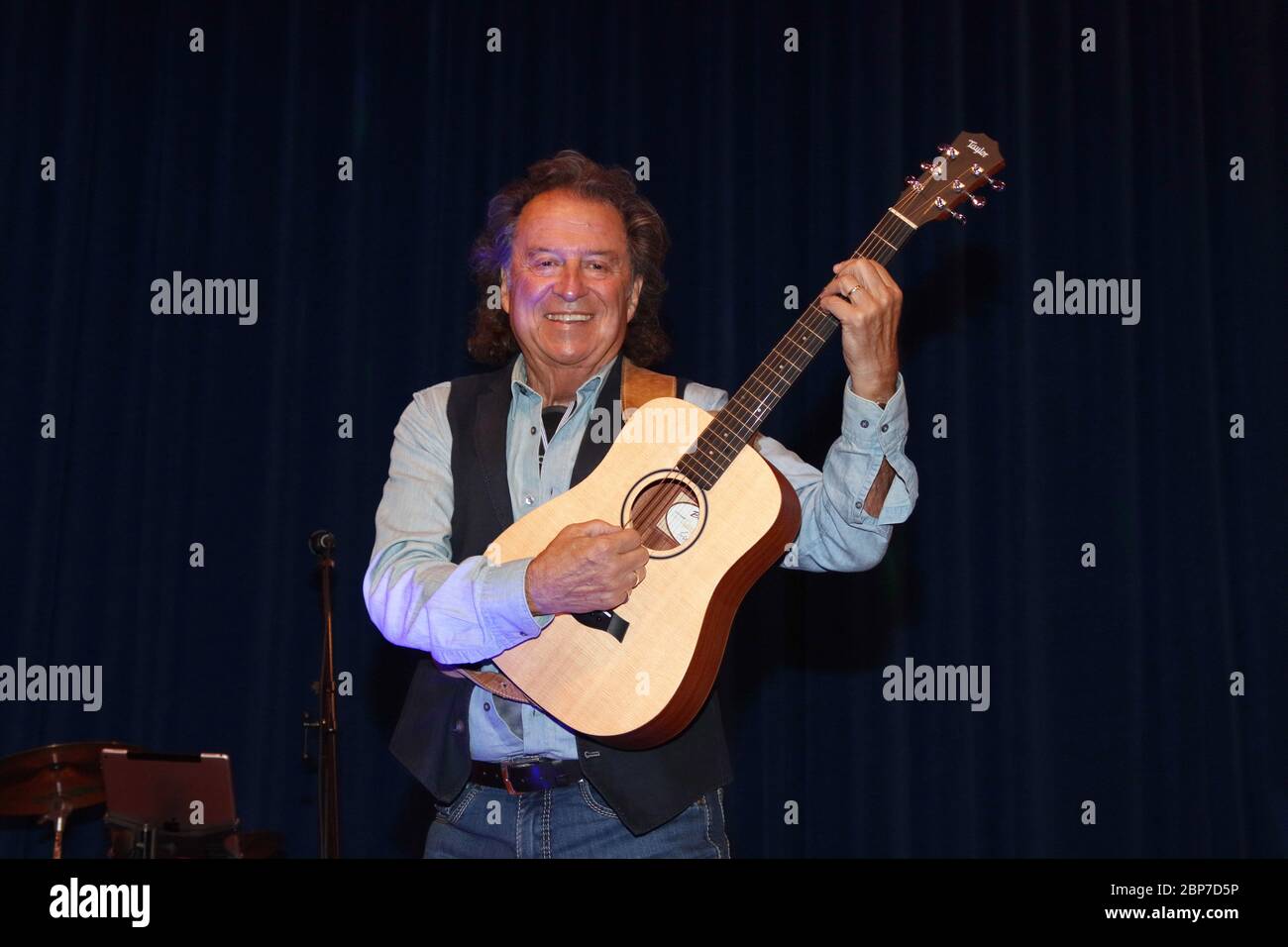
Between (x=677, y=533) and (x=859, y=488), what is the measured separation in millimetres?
316

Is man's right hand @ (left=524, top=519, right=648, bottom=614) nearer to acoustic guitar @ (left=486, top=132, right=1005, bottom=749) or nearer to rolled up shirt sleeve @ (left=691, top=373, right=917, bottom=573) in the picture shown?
acoustic guitar @ (left=486, top=132, right=1005, bottom=749)

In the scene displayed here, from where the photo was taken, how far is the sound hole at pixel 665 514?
7.11ft

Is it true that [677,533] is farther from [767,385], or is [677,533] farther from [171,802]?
[171,802]

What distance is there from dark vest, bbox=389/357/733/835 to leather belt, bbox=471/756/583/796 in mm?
27

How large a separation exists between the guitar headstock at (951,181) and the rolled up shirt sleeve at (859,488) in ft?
1.14

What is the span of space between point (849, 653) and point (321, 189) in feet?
7.71

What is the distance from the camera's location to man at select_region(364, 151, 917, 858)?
1986 mm

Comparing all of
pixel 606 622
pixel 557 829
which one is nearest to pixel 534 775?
pixel 557 829

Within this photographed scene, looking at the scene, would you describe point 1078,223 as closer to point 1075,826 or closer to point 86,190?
point 1075,826

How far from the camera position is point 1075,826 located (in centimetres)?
436

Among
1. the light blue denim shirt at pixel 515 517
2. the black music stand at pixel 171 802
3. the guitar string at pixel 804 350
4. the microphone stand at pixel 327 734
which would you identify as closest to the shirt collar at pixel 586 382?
the light blue denim shirt at pixel 515 517

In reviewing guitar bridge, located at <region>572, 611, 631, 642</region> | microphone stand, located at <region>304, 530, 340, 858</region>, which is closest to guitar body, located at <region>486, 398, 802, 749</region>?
guitar bridge, located at <region>572, 611, 631, 642</region>

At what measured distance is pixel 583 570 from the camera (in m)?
1.98

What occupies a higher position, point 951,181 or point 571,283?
point 951,181
